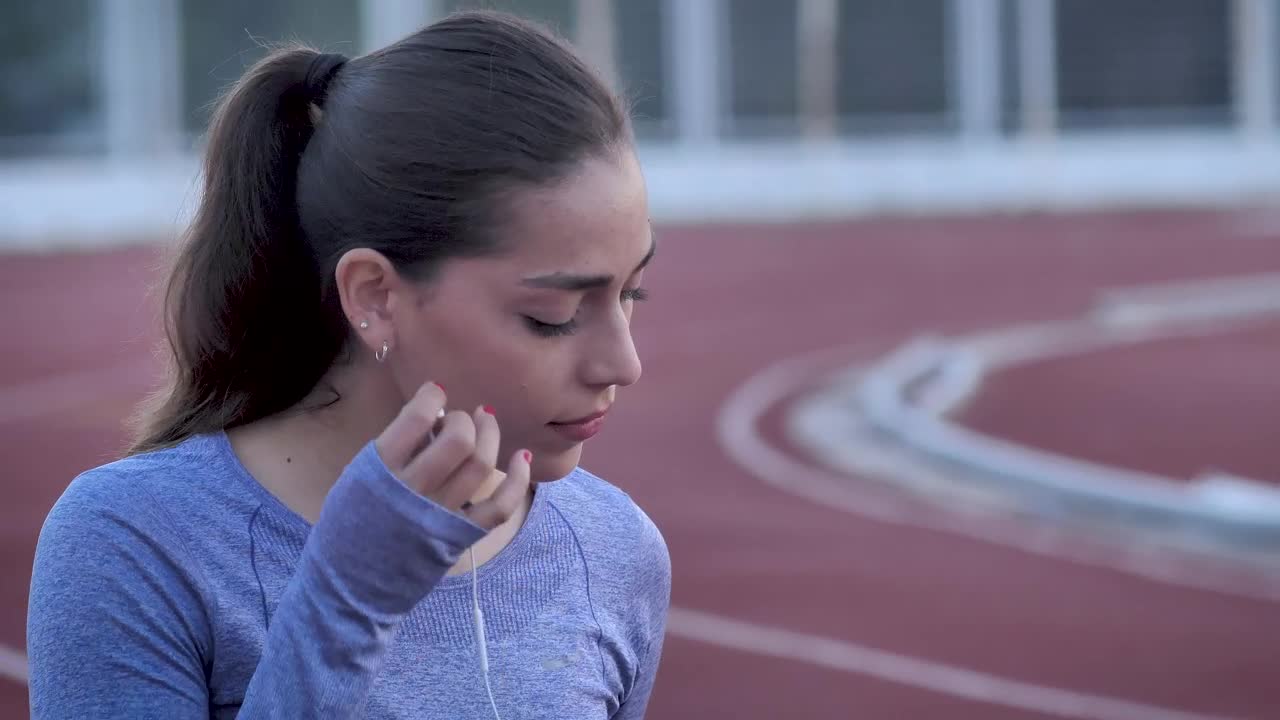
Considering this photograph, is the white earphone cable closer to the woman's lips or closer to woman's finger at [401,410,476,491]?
the woman's lips

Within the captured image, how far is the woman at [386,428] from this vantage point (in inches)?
63.5

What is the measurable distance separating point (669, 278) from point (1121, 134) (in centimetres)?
1441

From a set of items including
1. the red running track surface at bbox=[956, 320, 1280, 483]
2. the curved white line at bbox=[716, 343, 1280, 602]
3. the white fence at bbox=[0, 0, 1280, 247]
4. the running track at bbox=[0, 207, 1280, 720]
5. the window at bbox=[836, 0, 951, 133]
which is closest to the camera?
the running track at bbox=[0, 207, 1280, 720]

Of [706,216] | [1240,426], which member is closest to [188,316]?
[1240,426]

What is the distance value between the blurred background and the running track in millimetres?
26

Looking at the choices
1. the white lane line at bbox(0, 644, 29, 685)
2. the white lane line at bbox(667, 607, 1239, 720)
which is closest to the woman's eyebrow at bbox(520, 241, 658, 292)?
the white lane line at bbox(667, 607, 1239, 720)

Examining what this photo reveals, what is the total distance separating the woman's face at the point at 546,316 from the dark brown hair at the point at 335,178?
0.03 m

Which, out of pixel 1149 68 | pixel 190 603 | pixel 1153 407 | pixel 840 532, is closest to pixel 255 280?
pixel 190 603

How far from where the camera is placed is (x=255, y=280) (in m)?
2.04

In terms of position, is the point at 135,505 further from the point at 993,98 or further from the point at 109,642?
the point at 993,98

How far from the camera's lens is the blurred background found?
6285 mm

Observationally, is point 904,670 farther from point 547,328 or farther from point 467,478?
point 467,478

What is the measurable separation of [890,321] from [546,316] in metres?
14.8

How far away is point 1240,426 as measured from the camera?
10469 millimetres
